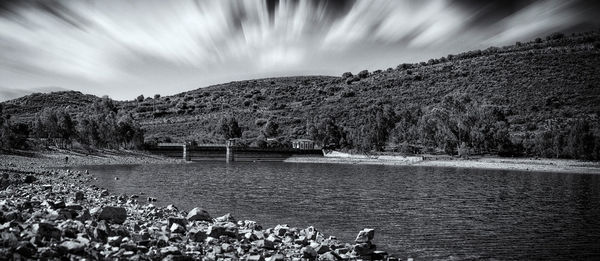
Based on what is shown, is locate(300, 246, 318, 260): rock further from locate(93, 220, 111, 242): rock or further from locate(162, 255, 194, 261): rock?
locate(93, 220, 111, 242): rock

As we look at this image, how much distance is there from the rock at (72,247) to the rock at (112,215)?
19.3ft

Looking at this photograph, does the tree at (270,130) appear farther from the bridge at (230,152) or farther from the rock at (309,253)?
the rock at (309,253)

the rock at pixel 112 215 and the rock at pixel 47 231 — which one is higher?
the rock at pixel 47 231

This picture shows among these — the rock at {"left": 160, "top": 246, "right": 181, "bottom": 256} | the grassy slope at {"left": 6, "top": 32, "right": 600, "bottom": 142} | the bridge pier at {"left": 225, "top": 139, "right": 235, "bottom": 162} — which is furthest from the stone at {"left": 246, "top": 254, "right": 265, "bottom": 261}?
the grassy slope at {"left": 6, "top": 32, "right": 600, "bottom": 142}

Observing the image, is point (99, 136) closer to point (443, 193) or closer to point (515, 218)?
point (443, 193)

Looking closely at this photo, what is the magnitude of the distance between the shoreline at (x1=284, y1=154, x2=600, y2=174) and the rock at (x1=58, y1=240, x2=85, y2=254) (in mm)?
83978

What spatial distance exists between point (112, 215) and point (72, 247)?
6.37 metres

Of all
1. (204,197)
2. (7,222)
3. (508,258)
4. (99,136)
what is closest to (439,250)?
(508,258)

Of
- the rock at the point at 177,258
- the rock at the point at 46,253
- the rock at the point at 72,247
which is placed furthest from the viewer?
the rock at the point at 177,258

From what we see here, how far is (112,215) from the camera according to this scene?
17.2 m

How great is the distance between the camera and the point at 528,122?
123 meters

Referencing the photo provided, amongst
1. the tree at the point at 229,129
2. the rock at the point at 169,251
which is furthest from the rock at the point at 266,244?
the tree at the point at 229,129

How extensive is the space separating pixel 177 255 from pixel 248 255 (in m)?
2.41

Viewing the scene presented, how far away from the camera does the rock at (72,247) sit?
10.9 m
